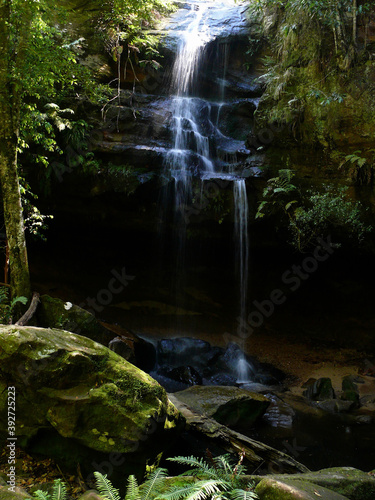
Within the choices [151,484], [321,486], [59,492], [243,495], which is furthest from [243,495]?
[59,492]

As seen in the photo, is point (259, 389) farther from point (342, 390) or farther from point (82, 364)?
point (82, 364)

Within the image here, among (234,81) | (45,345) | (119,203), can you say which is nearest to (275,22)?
(234,81)

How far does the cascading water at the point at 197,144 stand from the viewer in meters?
9.31

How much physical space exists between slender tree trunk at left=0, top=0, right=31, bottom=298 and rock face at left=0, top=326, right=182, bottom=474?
2.64m

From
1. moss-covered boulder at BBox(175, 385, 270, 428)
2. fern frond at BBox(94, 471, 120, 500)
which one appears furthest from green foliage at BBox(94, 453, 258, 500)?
moss-covered boulder at BBox(175, 385, 270, 428)

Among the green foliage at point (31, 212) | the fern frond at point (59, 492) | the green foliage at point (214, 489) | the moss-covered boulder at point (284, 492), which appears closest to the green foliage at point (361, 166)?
the green foliage at point (31, 212)

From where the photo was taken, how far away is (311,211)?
8.24 metres

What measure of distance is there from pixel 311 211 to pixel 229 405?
194 inches

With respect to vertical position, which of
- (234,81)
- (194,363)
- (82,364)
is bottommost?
(194,363)

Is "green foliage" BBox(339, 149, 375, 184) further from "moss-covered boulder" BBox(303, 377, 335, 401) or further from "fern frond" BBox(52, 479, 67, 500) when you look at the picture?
"fern frond" BBox(52, 479, 67, 500)

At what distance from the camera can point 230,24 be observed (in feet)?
44.3

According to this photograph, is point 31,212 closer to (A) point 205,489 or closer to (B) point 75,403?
(B) point 75,403

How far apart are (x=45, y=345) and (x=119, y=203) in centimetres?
631

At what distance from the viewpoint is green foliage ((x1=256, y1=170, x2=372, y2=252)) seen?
812cm
